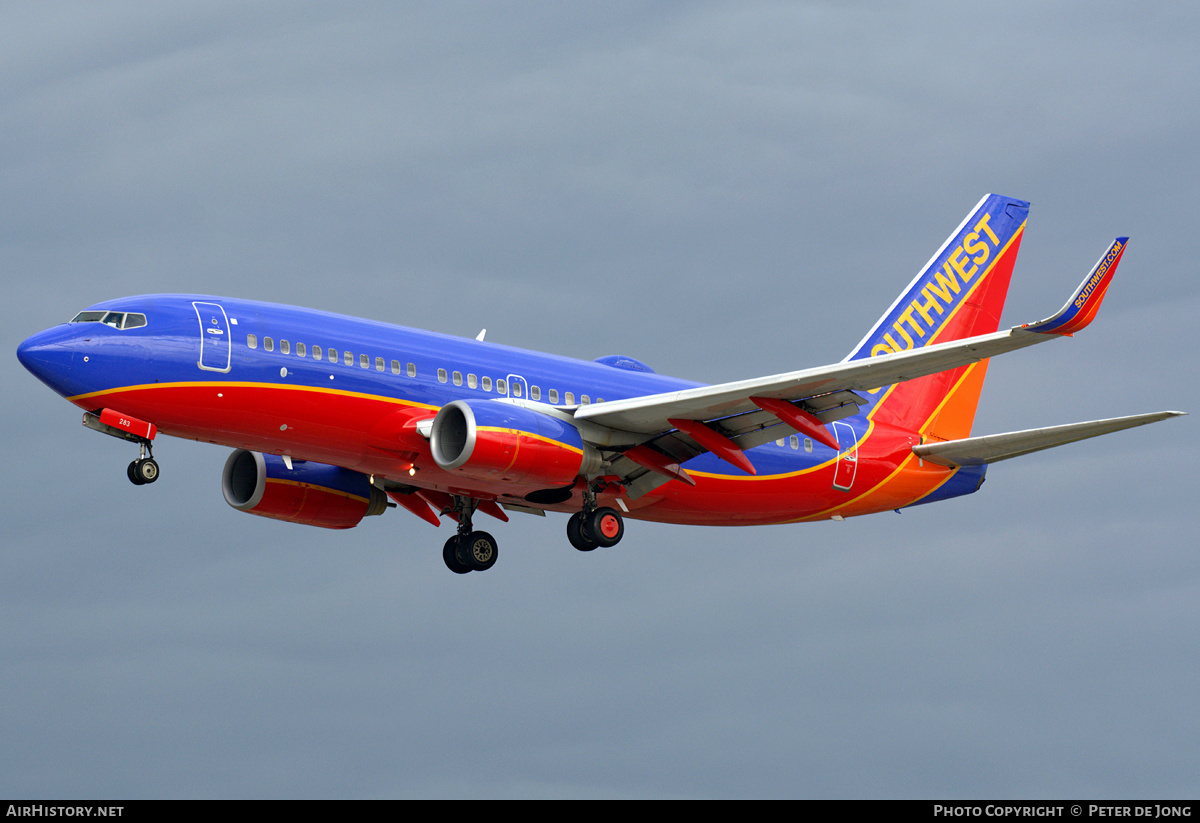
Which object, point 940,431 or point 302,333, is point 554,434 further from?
point 940,431

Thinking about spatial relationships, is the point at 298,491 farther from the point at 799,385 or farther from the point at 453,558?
the point at 799,385

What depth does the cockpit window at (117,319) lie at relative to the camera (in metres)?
35.2

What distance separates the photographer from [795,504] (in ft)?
146

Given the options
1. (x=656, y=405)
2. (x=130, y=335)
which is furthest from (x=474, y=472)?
(x=130, y=335)

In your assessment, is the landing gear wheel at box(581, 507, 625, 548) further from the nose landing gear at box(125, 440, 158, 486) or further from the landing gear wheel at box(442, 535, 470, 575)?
the nose landing gear at box(125, 440, 158, 486)

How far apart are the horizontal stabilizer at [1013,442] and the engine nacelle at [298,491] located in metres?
15.9

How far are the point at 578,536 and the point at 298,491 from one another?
8.33 meters

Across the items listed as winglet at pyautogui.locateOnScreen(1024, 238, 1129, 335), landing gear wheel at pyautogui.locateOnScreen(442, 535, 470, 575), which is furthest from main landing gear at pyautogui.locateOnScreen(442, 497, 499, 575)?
winglet at pyautogui.locateOnScreen(1024, 238, 1129, 335)

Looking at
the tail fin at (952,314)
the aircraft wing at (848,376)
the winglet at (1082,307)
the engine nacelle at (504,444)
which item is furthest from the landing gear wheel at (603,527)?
the winglet at (1082,307)

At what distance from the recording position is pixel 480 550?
146 feet

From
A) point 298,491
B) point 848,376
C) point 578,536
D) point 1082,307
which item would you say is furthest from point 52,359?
point 1082,307

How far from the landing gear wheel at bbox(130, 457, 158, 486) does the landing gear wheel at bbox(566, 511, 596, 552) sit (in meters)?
10.4

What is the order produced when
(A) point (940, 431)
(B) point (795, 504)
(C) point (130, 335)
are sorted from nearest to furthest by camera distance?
1. (C) point (130, 335)
2. (B) point (795, 504)
3. (A) point (940, 431)

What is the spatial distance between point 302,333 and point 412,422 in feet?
10.9
